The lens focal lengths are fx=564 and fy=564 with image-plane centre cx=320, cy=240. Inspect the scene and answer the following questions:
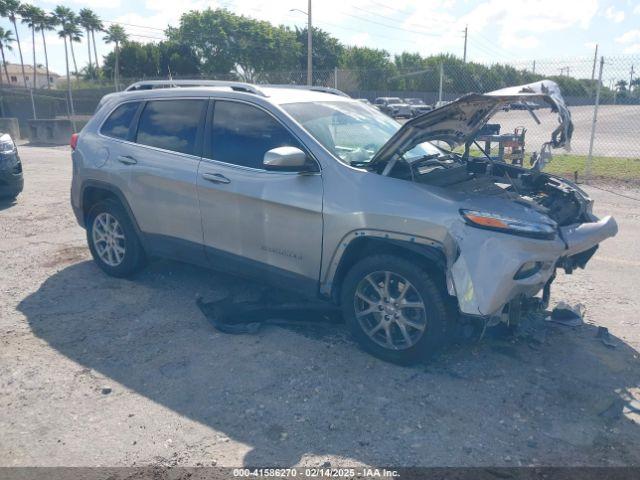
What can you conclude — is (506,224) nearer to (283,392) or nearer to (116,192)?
(283,392)

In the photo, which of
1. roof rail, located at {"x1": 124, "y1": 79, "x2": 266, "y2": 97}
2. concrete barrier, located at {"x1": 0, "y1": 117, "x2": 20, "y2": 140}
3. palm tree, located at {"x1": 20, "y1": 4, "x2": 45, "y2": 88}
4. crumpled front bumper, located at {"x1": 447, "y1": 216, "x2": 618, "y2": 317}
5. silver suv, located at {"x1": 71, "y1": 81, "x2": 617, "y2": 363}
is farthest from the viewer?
palm tree, located at {"x1": 20, "y1": 4, "x2": 45, "y2": 88}

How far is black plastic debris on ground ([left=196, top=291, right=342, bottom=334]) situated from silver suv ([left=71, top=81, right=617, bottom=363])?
0.33 metres

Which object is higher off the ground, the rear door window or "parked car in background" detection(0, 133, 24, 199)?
the rear door window

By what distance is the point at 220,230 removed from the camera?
4695 millimetres

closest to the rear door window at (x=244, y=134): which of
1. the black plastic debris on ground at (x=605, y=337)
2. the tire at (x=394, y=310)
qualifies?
the tire at (x=394, y=310)

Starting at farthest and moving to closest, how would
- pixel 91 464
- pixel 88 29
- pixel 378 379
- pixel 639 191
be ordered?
1. pixel 88 29
2. pixel 639 191
3. pixel 378 379
4. pixel 91 464

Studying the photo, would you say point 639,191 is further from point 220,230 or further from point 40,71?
point 40,71

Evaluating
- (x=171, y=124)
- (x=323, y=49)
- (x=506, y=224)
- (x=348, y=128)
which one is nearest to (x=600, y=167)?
(x=348, y=128)

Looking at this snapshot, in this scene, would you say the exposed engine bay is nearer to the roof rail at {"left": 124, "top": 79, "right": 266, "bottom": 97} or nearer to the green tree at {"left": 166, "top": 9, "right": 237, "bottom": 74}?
Answer: the roof rail at {"left": 124, "top": 79, "right": 266, "bottom": 97}

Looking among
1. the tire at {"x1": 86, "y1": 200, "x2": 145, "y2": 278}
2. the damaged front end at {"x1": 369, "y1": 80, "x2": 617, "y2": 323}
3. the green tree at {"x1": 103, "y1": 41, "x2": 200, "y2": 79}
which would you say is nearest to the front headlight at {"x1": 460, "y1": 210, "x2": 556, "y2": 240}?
the damaged front end at {"x1": 369, "y1": 80, "x2": 617, "y2": 323}

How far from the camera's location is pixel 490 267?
3471mm

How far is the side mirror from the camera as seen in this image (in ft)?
13.0

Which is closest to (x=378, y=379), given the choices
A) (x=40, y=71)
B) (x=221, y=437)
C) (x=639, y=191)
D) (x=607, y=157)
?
(x=221, y=437)

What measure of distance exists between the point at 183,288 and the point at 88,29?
67.5m
